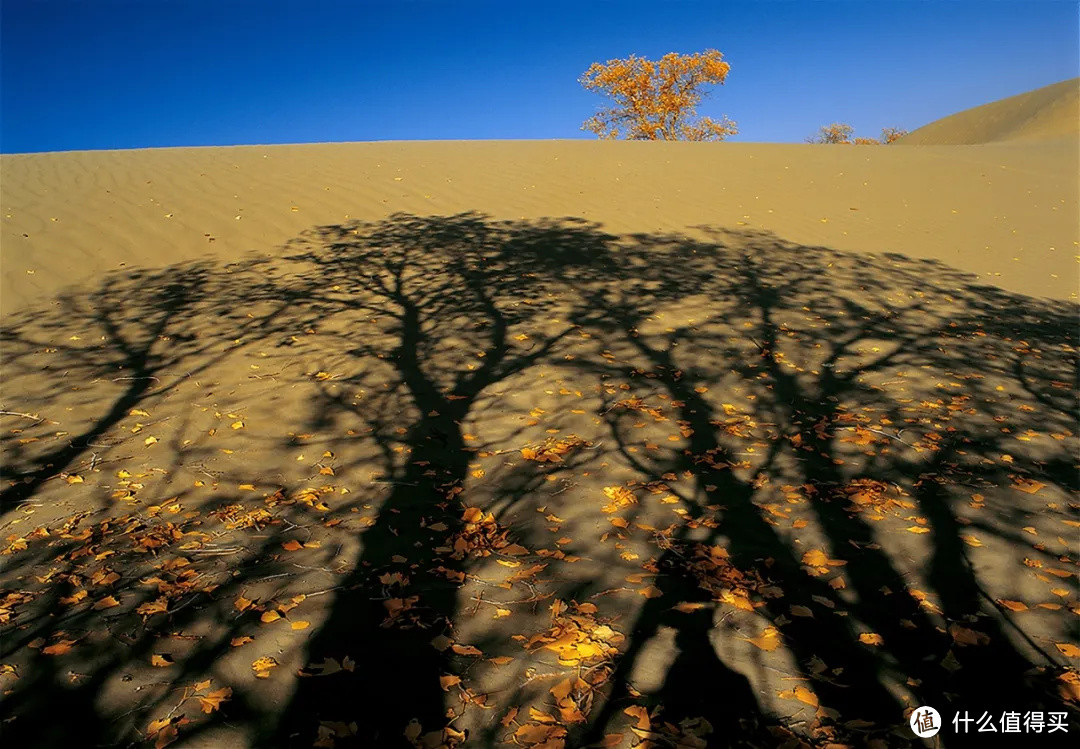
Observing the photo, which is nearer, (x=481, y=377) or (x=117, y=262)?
(x=481, y=377)

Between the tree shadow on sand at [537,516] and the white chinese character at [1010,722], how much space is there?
0.08 feet

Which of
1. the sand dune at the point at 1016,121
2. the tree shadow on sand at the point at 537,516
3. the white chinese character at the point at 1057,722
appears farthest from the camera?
the sand dune at the point at 1016,121

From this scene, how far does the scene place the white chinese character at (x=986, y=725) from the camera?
7.75ft

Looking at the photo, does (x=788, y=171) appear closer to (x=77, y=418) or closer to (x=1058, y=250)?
(x=1058, y=250)

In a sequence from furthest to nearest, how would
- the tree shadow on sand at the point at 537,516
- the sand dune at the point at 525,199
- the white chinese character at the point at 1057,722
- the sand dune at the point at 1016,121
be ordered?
1. the sand dune at the point at 1016,121
2. the sand dune at the point at 525,199
3. the tree shadow on sand at the point at 537,516
4. the white chinese character at the point at 1057,722

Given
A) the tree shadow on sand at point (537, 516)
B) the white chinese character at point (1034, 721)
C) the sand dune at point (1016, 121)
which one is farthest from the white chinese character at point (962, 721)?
the sand dune at point (1016, 121)

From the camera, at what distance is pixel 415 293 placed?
7.52 m

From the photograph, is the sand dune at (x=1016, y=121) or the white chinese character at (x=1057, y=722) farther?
the sand dune at (x=1016, y=121)

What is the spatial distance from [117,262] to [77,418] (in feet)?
14.6

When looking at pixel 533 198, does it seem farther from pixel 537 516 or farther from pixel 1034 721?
pixel 1034 721

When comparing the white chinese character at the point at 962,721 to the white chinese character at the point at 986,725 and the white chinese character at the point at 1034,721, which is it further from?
the white chinese character at the point at 1034,721

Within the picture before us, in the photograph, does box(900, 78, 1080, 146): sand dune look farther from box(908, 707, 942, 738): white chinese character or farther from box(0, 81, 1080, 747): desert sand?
box(908, 707, 942, 738): white chinese character

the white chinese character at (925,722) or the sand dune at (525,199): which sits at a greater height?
the sand dune at (525,199)

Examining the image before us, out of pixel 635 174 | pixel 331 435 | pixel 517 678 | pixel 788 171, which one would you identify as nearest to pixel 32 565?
pixel 331 435
